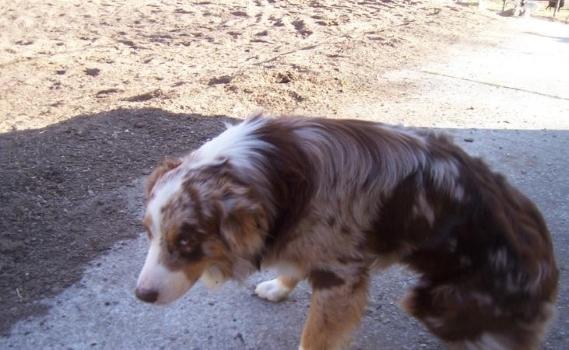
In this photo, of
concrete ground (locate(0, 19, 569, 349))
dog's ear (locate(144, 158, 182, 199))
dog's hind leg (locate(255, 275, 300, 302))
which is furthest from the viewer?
dog's hind leg (locate(255, 275, 300, 302))

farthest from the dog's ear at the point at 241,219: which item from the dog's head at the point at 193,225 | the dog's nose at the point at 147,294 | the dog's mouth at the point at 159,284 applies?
the dog's nose at the point at 147,294

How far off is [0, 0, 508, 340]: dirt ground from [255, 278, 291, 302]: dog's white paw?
45.1 inches

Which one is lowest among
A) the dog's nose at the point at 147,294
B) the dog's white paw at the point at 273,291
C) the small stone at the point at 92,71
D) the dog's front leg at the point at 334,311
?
the small stone at the point at 92,71

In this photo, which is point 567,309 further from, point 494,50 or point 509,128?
point 494,50

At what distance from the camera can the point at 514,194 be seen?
2982 mm

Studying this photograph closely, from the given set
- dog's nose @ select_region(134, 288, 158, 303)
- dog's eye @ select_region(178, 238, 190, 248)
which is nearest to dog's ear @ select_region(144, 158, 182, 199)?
dog's eye @ select_region(178, 238, 190, 248)

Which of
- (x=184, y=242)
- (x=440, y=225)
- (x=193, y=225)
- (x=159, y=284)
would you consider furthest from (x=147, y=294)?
(x=440, y=225)

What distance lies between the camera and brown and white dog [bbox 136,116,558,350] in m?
2.70

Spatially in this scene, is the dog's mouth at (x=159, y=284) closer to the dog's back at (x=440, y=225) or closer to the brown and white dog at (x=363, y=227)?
the brown and white dog at (x=363, y=227)

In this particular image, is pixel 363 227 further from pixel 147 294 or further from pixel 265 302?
pixel 265 302

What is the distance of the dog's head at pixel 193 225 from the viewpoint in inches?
102

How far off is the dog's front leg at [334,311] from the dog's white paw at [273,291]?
2.02 ft

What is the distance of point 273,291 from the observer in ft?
12.3

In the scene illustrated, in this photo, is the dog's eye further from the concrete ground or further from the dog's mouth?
the concrete ground
